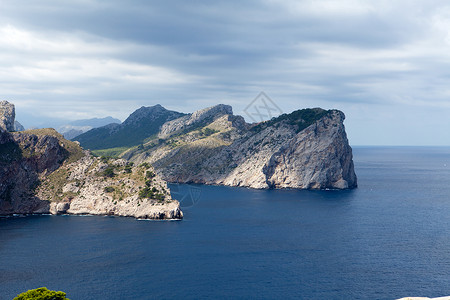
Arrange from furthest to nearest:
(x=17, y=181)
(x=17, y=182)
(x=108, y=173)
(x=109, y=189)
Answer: (x=108, y=173) → (x=17, y=181) → (x=17, y=182) → (x=109, y=189)

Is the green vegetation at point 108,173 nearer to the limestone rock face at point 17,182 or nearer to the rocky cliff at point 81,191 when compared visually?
the rocky cliff at point 81,191

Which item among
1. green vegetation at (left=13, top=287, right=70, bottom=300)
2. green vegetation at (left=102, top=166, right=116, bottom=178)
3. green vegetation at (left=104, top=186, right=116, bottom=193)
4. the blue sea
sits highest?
green vegetation at (left=102, top=166, right=116, bottom=178)

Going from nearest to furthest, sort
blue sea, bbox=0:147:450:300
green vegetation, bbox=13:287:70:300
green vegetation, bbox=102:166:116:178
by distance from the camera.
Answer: green vegetation, bbox=13:287:70:300 → blue sea, bbox=0:147:450:300 → green vegetation, bbox=102:166:116:178

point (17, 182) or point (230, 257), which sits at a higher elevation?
point (17, 182)

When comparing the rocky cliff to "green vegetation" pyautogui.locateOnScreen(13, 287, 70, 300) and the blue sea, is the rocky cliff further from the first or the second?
"green vegetation" pyautogui.locateOnScreen(13, 287, 70, 300)

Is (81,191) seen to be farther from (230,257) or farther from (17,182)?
(230,257)

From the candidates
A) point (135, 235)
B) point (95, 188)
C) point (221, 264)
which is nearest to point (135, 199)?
point (95, 188)

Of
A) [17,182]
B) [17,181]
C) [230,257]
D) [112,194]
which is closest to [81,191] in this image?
[112,194]

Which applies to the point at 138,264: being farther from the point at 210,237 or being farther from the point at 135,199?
the point at 135,199

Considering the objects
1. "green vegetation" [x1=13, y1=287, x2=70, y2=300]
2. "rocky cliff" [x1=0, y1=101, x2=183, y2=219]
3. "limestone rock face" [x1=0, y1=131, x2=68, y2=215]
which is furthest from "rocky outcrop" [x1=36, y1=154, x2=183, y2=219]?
"green vegetation" [x1=13, y1=287, x2=70, y2=300]
